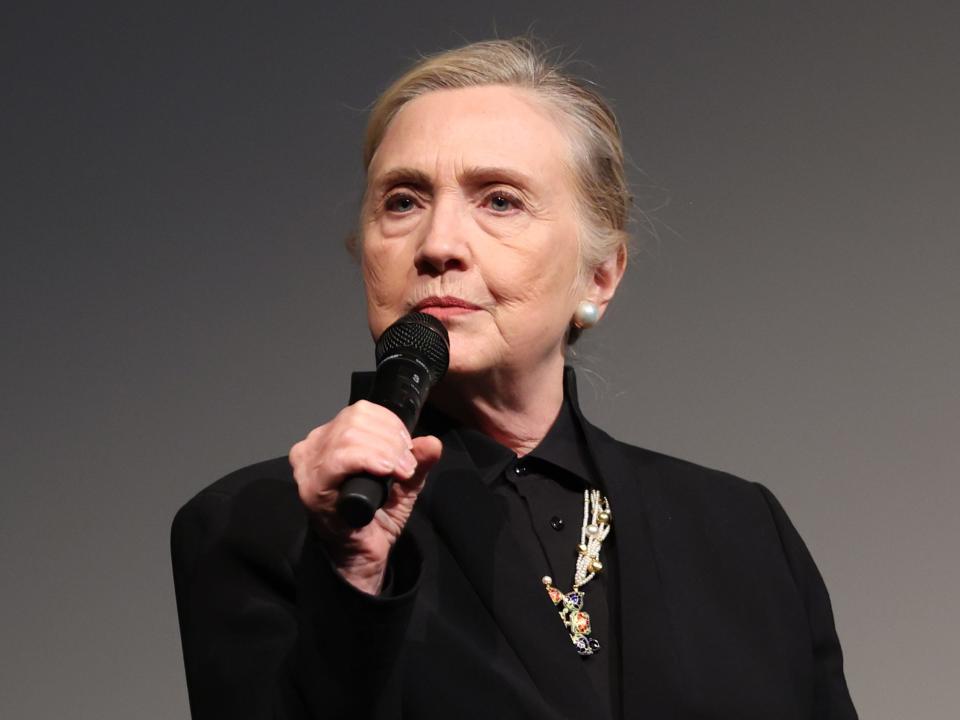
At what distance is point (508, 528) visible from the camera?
1.70m

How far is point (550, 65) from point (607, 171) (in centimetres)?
18

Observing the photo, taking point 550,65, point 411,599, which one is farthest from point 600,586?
point 550,65

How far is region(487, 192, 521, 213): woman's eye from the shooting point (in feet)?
5.87

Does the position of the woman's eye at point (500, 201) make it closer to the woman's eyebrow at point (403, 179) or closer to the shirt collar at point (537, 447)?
the woman's eyebrow at point (403, 179)

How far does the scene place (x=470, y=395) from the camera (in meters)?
1.83

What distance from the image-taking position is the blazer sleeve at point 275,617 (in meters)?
1.26

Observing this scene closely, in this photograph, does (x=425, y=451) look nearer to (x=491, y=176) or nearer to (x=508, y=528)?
(x=508, y=528)

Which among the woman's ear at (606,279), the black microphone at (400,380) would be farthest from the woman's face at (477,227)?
the black microphone at (400,380)

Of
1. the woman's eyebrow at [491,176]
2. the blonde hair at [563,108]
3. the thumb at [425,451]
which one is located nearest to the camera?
the thumb at [425,451]

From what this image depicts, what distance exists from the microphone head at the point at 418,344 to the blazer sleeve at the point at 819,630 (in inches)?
31.8

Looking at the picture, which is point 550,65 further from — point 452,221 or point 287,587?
point 287,587

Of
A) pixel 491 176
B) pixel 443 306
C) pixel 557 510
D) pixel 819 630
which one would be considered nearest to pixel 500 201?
pixel 491 176

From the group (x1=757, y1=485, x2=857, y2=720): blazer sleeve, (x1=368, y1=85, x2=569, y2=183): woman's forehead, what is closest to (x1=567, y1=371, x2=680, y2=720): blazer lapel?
(x1=757, y1=485, x2=857, y2=720): blazer sleeve

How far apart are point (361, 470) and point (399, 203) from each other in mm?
778
